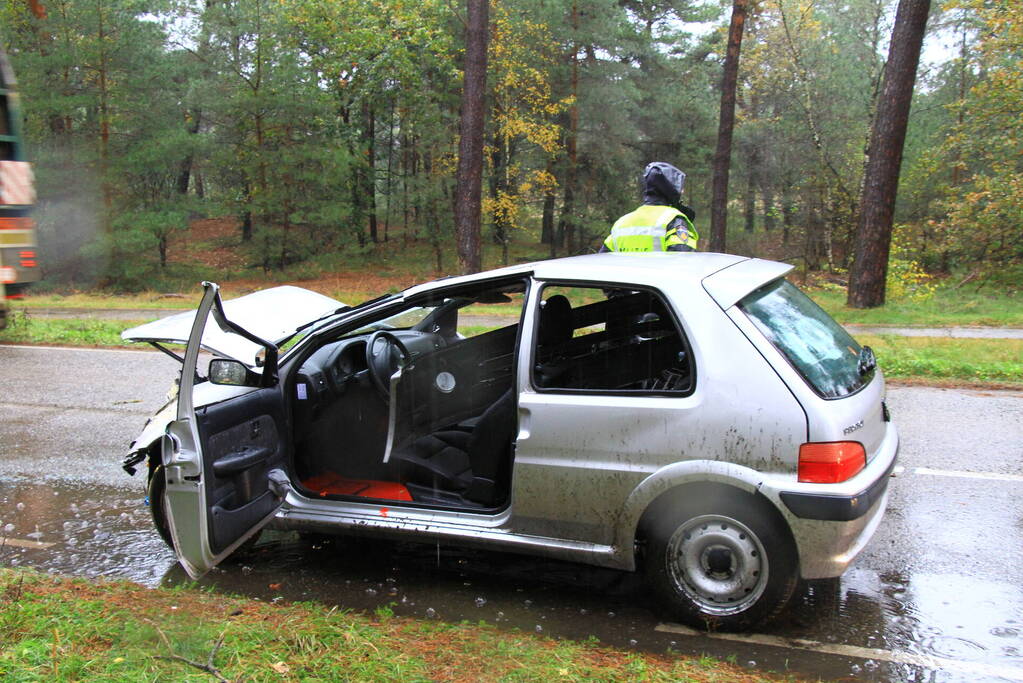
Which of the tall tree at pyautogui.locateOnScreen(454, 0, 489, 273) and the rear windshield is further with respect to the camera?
the tall tree at pyautogui.locateOnScreen(454, 0, 489, 273)

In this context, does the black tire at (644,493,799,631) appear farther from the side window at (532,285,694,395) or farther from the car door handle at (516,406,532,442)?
the car door handle at (516,406,532,442)

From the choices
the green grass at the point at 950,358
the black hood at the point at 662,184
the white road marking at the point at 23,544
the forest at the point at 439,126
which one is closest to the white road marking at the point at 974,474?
the black hood at the point at 662,184

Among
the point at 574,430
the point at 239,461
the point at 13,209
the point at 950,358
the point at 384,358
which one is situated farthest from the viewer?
the point at 950,358

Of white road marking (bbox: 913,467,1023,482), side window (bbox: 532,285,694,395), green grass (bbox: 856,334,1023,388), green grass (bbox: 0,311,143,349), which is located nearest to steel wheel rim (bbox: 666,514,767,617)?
side window (bbox: 532,285,694,395)

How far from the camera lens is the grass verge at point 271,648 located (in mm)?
2916

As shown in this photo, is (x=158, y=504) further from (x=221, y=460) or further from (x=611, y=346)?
(x=611, y=346)

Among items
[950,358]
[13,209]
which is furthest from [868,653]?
[13,209]

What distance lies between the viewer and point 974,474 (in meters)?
5.63

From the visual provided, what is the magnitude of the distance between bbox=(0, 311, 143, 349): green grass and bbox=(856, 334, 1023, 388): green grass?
991 centimetres

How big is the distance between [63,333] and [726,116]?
1530cm

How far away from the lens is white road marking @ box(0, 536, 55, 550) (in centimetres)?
469

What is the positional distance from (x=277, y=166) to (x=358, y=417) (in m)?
24.1

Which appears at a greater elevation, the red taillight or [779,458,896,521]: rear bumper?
the red taillight

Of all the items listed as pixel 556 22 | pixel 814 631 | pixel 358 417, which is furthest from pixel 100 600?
pixel 556 22
